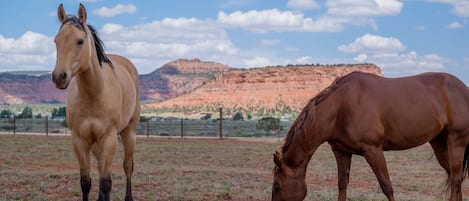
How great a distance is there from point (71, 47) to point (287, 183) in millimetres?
2749

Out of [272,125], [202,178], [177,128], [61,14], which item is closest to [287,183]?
[61,14]

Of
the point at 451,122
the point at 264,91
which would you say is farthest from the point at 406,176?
the point at 264,91

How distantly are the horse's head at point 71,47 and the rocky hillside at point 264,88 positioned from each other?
86.3 m

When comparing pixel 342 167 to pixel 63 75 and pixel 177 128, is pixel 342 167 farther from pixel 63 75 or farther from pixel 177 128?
pixel 177 128

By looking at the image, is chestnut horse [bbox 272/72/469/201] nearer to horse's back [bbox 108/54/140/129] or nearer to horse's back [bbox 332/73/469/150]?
horse's back [bbox 332/73/469/150]

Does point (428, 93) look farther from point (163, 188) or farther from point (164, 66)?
point (164, 66)

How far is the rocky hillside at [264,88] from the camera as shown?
96.4m

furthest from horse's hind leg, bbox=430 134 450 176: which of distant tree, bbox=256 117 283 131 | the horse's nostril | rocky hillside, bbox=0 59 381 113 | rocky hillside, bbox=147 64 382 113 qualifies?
rocky hillside, bbox=147 64 382 113

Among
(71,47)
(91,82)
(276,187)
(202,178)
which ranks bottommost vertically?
(202,178)

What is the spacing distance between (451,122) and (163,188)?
5188 millimetres

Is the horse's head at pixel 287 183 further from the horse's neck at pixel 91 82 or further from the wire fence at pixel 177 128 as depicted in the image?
the wire fence at pixel 177 128

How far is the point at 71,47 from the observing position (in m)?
6.41

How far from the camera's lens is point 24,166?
17.1m

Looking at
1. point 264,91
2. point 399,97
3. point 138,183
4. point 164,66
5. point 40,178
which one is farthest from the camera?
point 164,66
